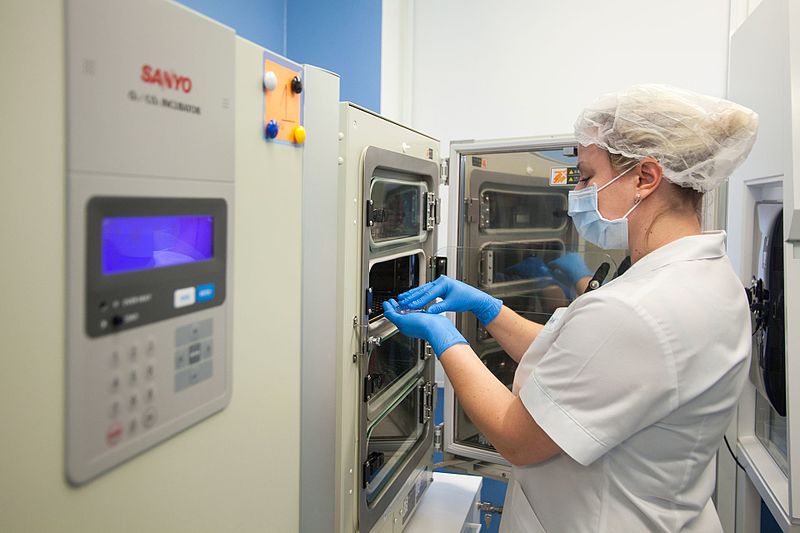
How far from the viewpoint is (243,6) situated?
2.47m

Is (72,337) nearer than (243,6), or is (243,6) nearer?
(72,337)

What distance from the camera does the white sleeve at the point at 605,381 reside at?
95cm

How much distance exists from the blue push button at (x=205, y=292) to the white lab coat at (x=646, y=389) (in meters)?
0.61

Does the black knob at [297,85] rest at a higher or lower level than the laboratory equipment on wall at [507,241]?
higher

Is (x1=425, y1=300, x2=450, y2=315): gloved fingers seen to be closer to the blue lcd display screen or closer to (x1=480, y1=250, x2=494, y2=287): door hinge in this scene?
(x1=480, y1=250, x2=494, y2=287): door hinge

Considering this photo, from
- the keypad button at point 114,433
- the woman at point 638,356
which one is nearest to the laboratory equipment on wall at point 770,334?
the woman at point 638,356

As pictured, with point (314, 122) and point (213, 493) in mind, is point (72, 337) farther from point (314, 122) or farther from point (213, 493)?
point (314, 122)

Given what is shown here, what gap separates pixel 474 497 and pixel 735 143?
139 cm

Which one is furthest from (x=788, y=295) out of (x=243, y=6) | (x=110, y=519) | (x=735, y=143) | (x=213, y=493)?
(x=243, y=6)

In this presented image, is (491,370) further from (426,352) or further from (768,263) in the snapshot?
(768,263)

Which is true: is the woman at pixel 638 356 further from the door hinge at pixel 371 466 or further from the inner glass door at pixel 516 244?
the inner glass door at pixel 516 244

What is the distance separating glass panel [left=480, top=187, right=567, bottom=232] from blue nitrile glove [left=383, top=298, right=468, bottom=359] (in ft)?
2.28

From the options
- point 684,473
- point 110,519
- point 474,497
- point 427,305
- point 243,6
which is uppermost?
point 243,6

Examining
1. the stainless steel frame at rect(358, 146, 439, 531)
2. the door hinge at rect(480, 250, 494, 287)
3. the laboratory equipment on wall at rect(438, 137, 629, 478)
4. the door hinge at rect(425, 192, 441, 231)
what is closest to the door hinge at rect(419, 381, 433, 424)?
the stainless steel frame at rect(358, 146, 439, 531)
